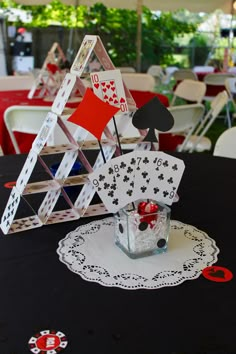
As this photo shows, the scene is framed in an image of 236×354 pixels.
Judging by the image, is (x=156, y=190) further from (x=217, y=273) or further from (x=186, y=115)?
(x=186, y=115)

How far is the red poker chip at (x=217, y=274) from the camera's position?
979 millimetres

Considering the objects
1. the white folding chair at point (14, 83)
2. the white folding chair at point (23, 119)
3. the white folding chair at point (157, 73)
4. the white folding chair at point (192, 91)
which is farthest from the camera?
the white folding chair at point (157, 73)

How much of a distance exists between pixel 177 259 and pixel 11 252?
1.25ft

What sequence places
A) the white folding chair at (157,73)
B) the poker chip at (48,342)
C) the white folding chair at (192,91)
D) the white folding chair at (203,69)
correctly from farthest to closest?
the white folding chair at (203,69), the white folding chair at (157,73), the white folding chair at (192,91), the poker chip at (48,342)

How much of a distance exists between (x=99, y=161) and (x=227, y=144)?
3.34 feet

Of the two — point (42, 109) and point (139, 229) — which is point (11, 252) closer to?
point (139, 229)

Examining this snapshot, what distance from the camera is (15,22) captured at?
23.3ft

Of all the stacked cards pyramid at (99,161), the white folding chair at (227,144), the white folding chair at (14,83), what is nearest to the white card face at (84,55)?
the stacked cards pyramid at (99,161)

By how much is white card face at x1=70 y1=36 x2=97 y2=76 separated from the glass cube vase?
0.37m

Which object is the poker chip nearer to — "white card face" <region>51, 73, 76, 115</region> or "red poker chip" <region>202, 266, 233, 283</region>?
"red poker chip" <region>202, 266, 233, 283</region>

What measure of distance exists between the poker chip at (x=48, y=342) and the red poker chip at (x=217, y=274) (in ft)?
1.16

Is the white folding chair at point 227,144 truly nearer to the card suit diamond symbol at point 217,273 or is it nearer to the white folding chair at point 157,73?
the card suit diamond symbol at point 217,273

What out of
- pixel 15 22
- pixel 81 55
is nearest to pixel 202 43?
pixel 15 22

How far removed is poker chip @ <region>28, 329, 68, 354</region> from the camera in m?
0.75
